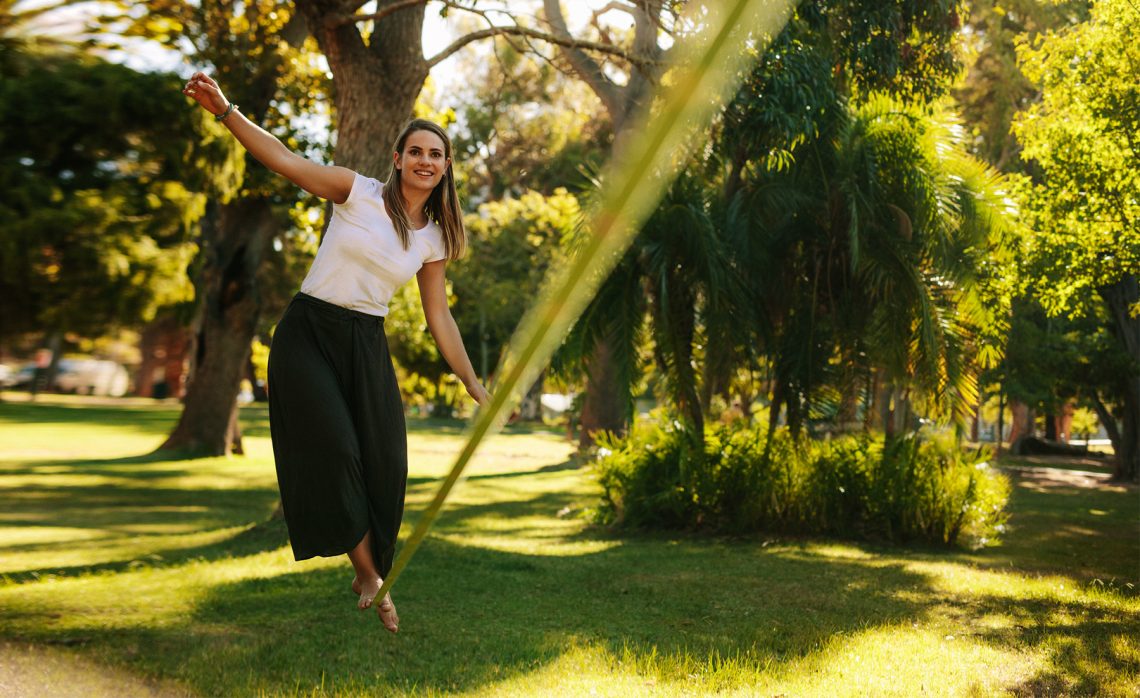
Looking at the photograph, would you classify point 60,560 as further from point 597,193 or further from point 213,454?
point 213,454

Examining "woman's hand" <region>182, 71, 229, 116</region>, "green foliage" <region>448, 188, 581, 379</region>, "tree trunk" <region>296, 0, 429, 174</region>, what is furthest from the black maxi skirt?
"green foliage" <region>448, 188, 581, 379</region>

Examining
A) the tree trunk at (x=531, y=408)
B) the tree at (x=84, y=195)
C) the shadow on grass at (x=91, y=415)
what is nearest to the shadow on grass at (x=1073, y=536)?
the tree at (x=84, y=195)

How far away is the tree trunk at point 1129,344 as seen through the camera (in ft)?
80.2

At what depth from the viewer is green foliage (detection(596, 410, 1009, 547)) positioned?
1330 centimetres

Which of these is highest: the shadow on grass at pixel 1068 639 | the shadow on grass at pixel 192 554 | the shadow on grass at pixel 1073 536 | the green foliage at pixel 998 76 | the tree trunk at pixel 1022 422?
the green foliage at pixel 998 76

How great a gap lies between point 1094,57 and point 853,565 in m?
6.19

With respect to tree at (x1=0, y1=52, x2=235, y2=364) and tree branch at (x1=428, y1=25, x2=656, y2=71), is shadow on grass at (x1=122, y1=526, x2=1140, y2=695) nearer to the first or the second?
tree at (x1=0, y1=52, x2=235, y2=364)

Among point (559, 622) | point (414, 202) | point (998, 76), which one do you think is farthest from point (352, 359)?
point (998, 76)

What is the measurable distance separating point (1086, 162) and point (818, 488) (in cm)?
482

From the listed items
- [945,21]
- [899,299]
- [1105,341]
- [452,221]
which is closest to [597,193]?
[899,299]

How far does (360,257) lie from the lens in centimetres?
422

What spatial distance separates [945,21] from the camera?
44.9ft

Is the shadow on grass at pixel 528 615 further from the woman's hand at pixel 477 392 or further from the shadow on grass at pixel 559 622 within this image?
the woman's hand at pixel 477 392

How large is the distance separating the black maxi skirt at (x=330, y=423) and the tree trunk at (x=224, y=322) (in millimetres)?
17496
